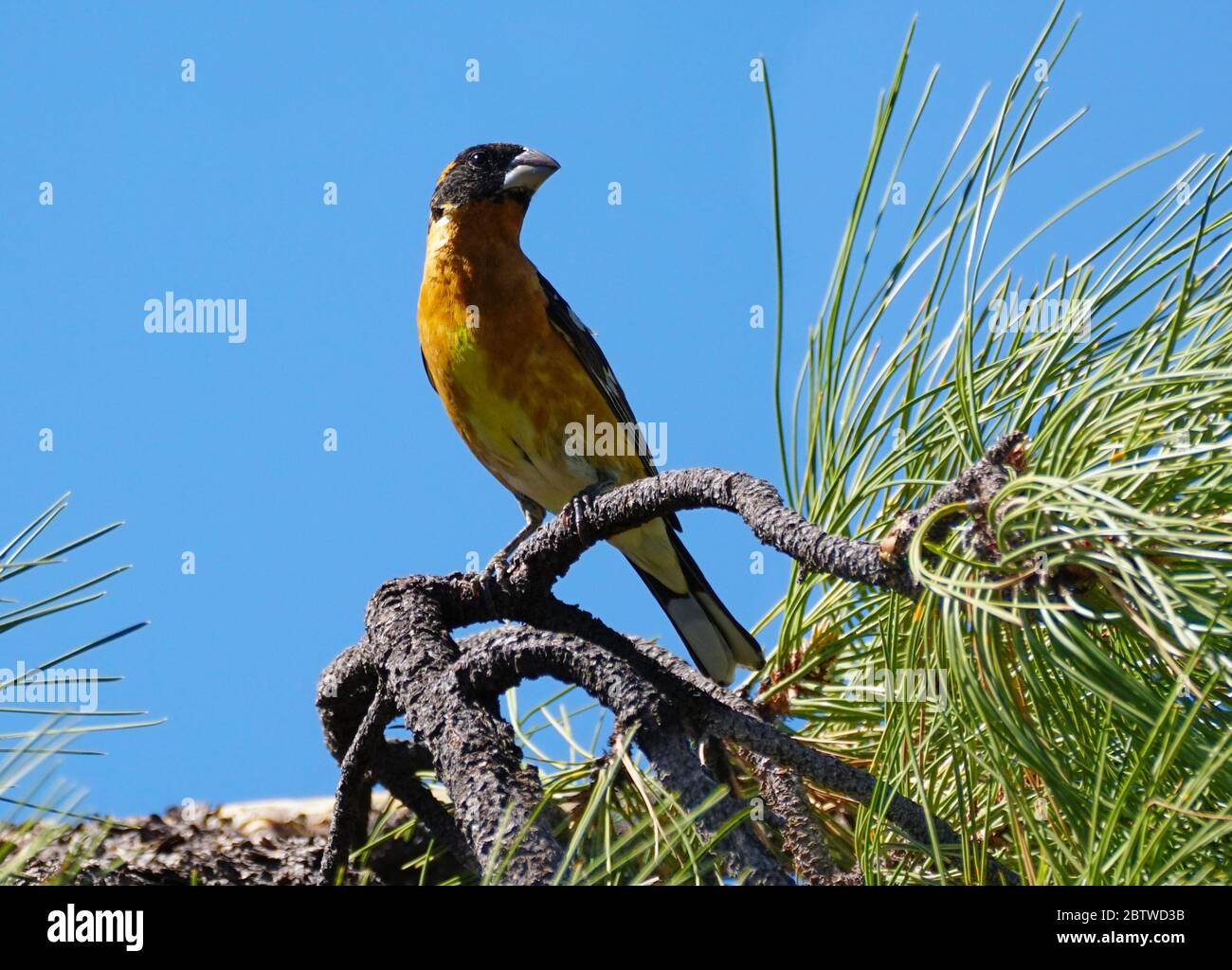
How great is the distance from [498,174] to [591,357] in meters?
0.90

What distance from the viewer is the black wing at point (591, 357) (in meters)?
5.04

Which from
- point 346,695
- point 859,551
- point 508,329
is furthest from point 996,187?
point 508,329

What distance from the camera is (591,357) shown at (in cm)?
512

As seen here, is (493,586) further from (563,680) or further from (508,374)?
(508,374)

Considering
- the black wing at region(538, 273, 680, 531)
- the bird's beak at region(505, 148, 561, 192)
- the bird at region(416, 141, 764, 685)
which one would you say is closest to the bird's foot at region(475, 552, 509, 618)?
the bird at region(416, 141, 764, 685)

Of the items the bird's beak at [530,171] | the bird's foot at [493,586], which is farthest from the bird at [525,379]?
the bird's foot at [493,586]

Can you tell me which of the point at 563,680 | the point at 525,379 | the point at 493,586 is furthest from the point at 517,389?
the point at 563,680

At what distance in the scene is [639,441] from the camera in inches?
197

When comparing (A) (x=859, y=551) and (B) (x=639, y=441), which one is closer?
(A) (x=859, y=551)

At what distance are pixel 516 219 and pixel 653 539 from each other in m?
1.49

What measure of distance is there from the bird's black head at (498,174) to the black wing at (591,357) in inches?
15.1

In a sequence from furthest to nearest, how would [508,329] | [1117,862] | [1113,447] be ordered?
[508,329], [1113,447], [1117,862]
